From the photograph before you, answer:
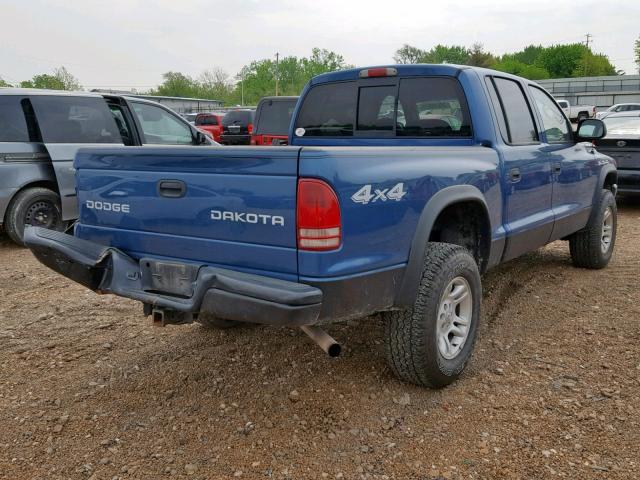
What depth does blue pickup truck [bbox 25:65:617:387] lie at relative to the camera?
2584mm

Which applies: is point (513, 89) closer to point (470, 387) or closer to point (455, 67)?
point (455, 67)

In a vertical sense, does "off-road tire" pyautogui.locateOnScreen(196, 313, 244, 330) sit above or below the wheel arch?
below

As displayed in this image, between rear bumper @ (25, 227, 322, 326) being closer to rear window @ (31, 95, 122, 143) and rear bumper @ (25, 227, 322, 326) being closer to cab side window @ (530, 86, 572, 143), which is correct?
cab side window @ (530, 86, 572, 143)

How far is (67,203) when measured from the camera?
7.12 m

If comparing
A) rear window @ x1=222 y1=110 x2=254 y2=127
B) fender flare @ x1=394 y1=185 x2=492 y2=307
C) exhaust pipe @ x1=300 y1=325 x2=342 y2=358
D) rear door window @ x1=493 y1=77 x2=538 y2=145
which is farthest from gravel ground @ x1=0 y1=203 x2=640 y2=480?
rear window @ x1=222 y1=110 x2=254 y2=127

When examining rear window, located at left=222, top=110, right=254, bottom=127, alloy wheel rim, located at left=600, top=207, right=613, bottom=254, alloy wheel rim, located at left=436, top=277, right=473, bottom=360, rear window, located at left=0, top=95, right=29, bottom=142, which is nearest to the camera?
alloy wheel rim, located at left=436, top=277, right=473, bottom=360

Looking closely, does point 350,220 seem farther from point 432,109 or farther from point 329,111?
point 329,111

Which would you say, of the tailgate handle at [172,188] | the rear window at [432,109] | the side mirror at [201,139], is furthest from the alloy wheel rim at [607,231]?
the side mirror at [201,139]

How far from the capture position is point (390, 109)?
431 cm

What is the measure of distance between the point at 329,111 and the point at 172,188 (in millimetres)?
2056

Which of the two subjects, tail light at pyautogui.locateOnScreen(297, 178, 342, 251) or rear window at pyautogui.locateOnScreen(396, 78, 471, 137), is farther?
A: rear window at pyautogui.locateOnScreen(396, 78, 471, 137)

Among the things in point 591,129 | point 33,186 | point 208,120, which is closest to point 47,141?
point 33,186

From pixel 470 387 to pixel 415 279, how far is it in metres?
0.87

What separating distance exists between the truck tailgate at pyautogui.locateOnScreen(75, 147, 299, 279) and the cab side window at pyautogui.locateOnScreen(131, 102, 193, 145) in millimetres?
4727
